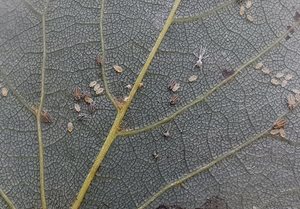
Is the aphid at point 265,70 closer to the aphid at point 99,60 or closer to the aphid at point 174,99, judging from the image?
the aphid at point 174,99

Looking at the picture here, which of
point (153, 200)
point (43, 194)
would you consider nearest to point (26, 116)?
point (43, 194)

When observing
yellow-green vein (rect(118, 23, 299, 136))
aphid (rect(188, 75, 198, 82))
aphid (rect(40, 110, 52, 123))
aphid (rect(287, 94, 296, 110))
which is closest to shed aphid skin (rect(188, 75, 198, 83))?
aphid (rect(188, 75, 198, 82))

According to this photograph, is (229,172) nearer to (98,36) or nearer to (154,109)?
(154,109)

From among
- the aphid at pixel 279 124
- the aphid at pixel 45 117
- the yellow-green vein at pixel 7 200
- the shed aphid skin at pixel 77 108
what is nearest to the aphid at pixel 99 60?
the shed aphid skin at pixel 77 108

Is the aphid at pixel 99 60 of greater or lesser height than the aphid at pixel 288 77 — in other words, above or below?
above

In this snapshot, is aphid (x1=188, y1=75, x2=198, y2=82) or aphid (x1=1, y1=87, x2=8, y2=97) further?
aphid (x1=1, y1=87, x2=8, y2=97)

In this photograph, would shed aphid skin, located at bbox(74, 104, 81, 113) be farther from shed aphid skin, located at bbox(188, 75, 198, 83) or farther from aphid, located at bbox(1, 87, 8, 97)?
shed aphid skin, located at bbox(188, 75, 198, 83)
